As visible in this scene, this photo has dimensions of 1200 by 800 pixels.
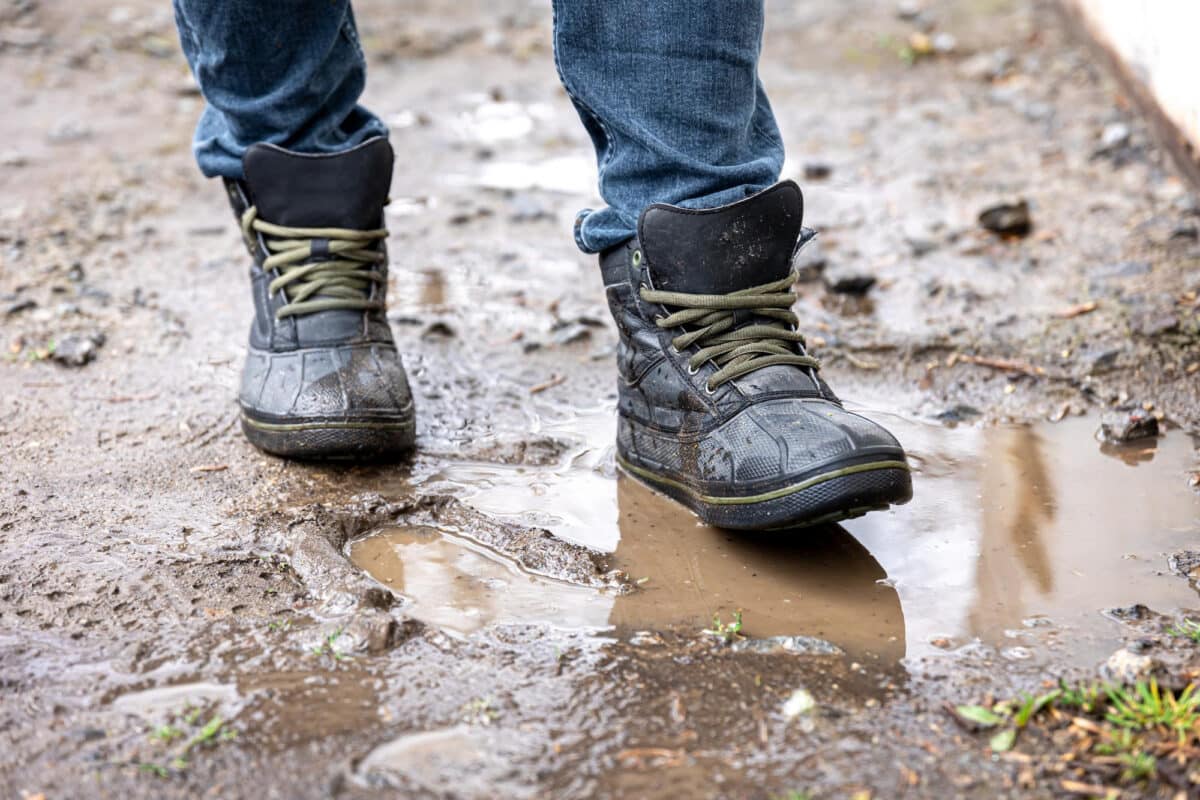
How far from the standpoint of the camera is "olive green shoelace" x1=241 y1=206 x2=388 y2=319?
2.07 m

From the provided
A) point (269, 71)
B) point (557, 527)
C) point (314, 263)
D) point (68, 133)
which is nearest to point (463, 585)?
point (557, 527)

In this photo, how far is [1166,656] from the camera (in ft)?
4.69

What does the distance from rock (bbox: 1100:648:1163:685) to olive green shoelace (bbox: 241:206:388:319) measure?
1402 mm

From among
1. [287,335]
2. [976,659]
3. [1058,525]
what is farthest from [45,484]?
[1058,525]

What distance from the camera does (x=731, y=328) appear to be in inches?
72.2

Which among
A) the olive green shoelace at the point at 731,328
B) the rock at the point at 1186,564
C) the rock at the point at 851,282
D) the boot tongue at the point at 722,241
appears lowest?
the rock at the point at 851,282

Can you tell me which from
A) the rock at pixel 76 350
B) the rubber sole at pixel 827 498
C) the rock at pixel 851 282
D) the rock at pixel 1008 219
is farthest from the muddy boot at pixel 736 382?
the rock at pixel 1008 219

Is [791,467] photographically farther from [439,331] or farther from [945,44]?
[945,44]

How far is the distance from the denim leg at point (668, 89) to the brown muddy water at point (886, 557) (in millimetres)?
521

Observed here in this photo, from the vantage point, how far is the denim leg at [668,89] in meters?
1.69

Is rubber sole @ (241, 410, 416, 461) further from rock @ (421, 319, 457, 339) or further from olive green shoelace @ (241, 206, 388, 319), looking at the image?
rock @ (421, 319, 457, 339)

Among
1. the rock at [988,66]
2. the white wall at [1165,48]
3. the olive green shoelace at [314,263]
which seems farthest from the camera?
the rock at [988,66]

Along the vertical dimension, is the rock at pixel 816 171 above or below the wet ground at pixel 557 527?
below

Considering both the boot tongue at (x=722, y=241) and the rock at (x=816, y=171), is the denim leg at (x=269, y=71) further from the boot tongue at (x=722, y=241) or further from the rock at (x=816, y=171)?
the rock at (x=816, y=171)
